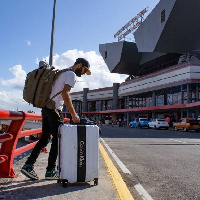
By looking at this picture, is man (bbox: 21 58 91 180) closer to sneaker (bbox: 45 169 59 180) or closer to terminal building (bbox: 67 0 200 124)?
sneaker (bbox: 45 169 59 180)

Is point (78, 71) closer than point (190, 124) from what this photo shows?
Yes

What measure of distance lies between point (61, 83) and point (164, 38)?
44397 millimetres

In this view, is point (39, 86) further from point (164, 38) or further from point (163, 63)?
point (163, 63)

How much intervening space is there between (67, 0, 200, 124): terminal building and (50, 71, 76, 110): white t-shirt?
31975 mm

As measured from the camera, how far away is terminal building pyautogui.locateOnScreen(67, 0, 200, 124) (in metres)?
41.5

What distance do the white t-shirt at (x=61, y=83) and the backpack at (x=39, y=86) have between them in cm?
7

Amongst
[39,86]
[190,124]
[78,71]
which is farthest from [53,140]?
[190,124]

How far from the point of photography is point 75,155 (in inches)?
148

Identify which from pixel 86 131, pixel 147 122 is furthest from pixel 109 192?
pixel 147 122

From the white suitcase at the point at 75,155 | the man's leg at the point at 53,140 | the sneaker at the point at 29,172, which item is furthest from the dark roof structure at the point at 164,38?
the sneaker at the point at 29,172

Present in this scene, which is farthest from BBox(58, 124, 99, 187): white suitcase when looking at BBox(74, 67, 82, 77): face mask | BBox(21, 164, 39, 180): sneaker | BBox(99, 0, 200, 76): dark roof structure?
BBox(99, 0, 200, 76): dark roof structure

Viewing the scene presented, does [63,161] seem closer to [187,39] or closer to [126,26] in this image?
[187,39]

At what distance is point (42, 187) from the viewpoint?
3.60m

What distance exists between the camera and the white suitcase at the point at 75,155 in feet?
12.2
